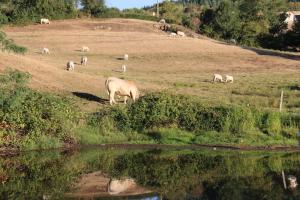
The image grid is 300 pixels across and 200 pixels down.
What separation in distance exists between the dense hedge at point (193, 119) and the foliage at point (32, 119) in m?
1.61

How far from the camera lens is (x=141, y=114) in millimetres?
→ 28016

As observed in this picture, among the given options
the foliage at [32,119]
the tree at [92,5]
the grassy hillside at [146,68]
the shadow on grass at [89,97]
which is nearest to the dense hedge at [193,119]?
the grassy hillside at [146,68]

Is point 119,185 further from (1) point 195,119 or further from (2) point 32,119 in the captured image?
(1) point 195,119

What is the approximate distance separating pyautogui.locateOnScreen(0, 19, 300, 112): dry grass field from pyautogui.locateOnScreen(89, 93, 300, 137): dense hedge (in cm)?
332

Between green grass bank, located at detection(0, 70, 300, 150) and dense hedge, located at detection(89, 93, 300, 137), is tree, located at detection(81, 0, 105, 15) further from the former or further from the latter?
dense hedge, located at detection(89, 93, 300, 137)

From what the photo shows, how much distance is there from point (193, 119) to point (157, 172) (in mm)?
6580

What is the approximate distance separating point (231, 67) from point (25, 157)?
130 feet

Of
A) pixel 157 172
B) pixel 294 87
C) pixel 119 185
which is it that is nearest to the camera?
pixel 119 185

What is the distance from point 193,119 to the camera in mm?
27828

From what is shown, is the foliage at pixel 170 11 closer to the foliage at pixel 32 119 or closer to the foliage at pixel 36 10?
the foliage at pixel 36 10

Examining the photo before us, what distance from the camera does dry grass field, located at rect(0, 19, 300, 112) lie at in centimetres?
3725

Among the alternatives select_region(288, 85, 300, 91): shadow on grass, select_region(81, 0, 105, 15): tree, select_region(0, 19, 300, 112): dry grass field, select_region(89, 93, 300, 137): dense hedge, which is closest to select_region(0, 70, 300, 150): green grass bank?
select_region(89, 93, 300, 137): dense hedge

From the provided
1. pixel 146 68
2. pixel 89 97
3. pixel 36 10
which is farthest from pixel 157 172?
pixel 36 10

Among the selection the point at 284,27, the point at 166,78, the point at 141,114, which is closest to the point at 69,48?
the point at 166,78
